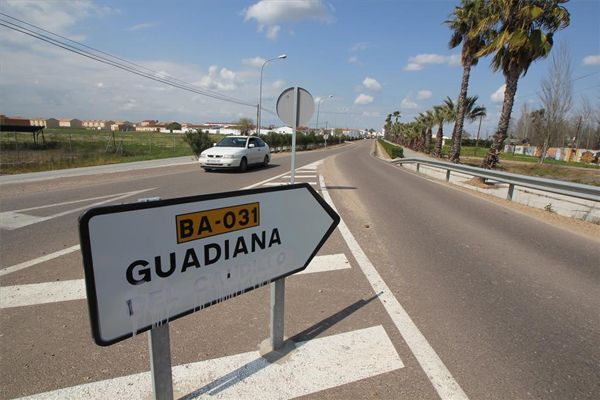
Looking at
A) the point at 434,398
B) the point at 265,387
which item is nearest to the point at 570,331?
the point at 434,398

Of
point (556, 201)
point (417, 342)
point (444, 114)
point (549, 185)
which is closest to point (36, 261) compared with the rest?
point (417, 342)

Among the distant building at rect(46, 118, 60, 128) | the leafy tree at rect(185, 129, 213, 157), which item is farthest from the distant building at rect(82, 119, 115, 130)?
the leafy tree at rect(185, 129, 213, 157)

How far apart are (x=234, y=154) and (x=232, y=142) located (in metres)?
1.88

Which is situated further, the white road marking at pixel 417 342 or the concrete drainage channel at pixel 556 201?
the concrete drainage channel at pixel 556 201

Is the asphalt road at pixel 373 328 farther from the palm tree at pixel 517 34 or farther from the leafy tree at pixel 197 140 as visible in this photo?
the leafy tree at pixel 197 140

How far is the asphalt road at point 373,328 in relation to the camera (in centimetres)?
231

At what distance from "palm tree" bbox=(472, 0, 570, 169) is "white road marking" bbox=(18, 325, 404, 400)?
55.7 feet

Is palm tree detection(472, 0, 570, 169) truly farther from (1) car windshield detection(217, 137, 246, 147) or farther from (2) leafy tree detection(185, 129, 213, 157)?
(2) leafy tree detection(185, 129, 213, 157)

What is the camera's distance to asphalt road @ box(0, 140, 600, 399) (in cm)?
231

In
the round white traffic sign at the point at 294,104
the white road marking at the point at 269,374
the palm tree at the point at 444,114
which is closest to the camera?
the white road marking at the point at 269,374

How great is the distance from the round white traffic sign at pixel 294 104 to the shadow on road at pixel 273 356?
4.41 m

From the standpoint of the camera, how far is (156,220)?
160cm

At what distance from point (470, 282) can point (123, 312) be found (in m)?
3.94

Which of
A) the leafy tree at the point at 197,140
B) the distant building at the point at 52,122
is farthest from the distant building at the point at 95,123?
the leafy tree at the point at 197,140
